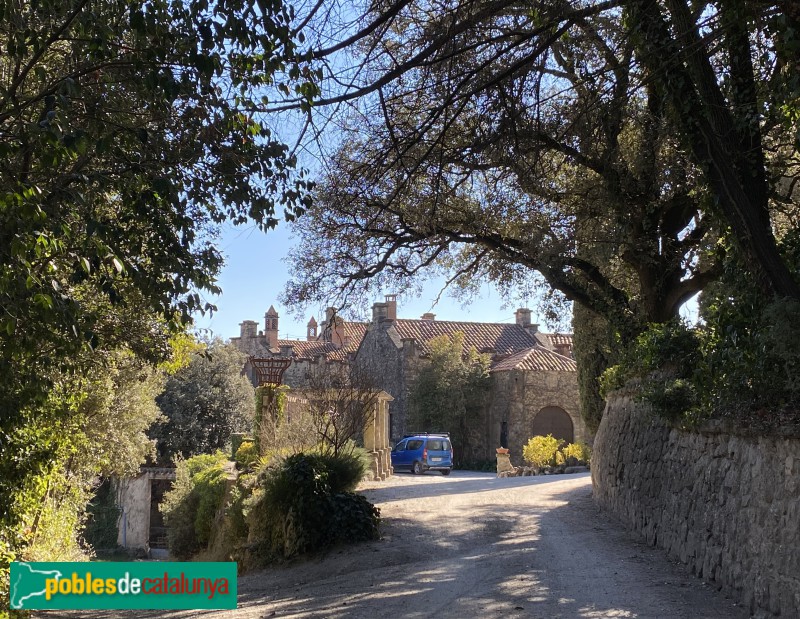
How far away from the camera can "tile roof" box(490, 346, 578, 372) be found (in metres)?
34.4

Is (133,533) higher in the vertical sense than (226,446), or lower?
lower

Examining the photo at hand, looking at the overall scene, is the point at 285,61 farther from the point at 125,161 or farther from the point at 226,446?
the point at 226,446

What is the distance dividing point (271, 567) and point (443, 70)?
295 inches

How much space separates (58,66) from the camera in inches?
295

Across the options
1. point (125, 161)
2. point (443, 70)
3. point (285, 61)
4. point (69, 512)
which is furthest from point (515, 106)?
point (69, 512)

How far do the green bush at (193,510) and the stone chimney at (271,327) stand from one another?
107ft

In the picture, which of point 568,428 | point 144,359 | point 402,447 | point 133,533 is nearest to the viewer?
point 144,359

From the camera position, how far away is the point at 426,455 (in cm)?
2925

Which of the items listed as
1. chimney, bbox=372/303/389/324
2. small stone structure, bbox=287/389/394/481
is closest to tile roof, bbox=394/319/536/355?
chimney, bbox=372/303/389/324

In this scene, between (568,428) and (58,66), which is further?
(568,428)

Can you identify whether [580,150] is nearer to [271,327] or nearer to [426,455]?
[426,455]

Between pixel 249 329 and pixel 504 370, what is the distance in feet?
85.5

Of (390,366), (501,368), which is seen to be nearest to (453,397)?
(501,368)

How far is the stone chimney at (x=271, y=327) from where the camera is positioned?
5291 centimetres
